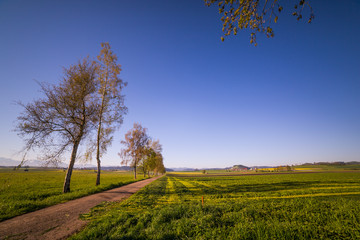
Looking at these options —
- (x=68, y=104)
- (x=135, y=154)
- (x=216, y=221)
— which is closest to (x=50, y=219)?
(x=216, y=221)

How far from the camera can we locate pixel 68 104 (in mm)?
14766

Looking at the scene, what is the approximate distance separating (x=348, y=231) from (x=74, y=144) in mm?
20937

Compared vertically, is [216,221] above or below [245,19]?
below

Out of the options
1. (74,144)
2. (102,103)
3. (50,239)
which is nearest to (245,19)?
(50,239)

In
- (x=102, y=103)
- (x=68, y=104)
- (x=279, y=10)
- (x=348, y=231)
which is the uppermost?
(x=102, y=103)

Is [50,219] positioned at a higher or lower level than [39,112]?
lower

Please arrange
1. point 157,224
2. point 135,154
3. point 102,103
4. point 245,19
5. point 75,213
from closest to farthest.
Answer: point 245,19 → point 157,224 → point 75,213 → point 102,103 → point 135,154

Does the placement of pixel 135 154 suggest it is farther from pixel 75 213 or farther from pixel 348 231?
pixel 348 231

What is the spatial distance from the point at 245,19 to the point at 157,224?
8630mm

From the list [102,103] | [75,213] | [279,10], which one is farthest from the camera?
[102,103]

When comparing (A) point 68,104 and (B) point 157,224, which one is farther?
(A) point 68,104

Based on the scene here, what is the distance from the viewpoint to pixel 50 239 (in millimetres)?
5410

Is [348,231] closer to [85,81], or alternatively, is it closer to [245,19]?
[245,19]

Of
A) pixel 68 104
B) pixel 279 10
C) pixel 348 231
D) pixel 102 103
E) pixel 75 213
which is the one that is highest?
pixel 102 103
